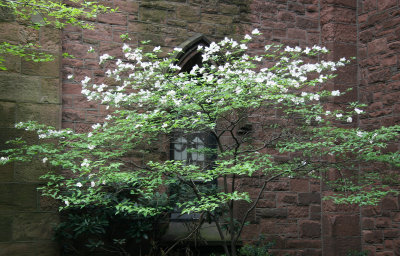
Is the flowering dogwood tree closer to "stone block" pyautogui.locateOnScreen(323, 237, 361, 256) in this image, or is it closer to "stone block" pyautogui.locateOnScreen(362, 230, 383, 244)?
"stone block" pyautogui.locateOnScreen(323, 237, 361, 256)

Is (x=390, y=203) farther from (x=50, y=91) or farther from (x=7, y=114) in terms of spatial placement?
(x=7, y=114)

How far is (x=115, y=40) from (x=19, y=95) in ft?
5.07

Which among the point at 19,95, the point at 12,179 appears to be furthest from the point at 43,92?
the point at 12,179

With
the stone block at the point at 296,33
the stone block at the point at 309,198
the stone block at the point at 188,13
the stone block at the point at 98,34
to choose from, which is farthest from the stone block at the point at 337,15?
the stone block at the point at 98,34

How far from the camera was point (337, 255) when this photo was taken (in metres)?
7.04

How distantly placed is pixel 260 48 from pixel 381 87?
76.6 inches

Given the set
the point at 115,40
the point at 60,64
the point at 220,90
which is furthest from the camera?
the point at 115,40

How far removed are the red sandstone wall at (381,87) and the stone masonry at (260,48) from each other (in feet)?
0.05

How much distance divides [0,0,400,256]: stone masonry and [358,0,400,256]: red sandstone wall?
0.05 feet

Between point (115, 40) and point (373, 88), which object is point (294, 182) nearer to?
point (373, 88)

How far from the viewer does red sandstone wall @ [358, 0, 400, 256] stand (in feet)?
22.5

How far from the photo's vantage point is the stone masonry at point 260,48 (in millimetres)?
5820

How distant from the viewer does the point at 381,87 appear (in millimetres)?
7125

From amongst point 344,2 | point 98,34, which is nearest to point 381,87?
point 344,2
